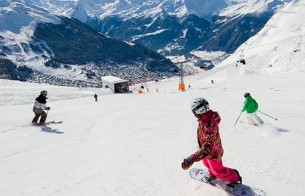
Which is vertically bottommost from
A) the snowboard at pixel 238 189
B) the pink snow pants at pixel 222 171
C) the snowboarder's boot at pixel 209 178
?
the snowboard at pixel 238 189

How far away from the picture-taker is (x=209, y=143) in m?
7.33

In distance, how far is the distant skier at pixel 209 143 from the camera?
7180 mm

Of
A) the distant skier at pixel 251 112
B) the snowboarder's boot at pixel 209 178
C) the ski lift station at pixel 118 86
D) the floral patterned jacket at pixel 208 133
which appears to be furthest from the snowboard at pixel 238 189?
the ski lift station at pixel 118 86

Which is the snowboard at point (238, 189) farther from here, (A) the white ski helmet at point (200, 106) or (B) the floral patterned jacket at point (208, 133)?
(A) the white ski helmet at point (200, 106)

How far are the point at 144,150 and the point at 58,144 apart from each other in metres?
3.71

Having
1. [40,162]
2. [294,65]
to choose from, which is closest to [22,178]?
[40,162]

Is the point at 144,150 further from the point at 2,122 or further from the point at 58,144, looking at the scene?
the point at 2,122

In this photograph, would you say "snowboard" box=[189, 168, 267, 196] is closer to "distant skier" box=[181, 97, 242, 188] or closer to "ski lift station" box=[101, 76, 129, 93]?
"distant skier" box=[181, 97, 242, 188]

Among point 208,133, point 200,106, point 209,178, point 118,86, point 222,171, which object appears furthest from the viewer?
point 118,86

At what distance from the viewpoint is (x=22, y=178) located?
31.9ft

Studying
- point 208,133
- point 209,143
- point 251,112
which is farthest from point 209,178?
point 251,112

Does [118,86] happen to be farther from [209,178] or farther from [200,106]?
[200,106]

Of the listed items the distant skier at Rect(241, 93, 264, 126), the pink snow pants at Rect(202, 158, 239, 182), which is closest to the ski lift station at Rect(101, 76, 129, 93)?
the distant skier at Rect(241, 93, 264, 126)

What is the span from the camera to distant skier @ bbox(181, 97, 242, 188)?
7.18m
